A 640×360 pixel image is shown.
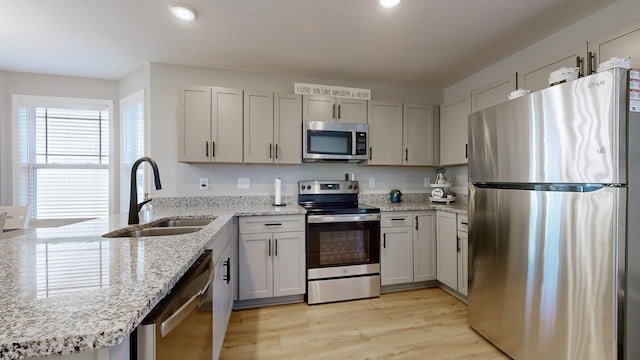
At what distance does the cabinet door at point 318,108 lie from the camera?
2.77m

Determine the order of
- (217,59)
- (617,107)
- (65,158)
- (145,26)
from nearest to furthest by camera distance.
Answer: (617,107)
(145,26)
(217,59)
(65,158)

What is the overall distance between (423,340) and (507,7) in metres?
2.48

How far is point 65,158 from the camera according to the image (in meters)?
3.11

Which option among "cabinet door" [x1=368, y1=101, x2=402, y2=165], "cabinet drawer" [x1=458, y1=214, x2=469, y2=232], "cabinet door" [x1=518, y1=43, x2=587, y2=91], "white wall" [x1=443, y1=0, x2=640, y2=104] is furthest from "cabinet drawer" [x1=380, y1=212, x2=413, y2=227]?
"white wall" [x1=443, y1=0, x2=640, y2=104]

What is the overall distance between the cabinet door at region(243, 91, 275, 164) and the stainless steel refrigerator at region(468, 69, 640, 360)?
6.20 ft

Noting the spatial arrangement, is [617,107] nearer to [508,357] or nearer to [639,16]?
[639,16]

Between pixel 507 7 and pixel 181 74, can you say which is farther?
pixel 181 74

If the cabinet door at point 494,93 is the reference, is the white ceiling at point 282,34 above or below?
above

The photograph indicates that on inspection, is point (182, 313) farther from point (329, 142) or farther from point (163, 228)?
point (329, 142)

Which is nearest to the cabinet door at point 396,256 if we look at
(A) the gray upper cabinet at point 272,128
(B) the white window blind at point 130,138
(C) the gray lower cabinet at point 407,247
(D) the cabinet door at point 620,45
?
(C) the gray lower cabinet at point 407,247

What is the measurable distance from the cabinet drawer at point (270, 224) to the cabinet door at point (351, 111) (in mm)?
1198

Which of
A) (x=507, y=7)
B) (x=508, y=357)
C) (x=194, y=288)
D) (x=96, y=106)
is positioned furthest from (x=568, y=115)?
(x=96, y=106)

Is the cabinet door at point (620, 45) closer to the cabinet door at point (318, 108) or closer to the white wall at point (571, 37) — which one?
the white wall at point (571, 37)

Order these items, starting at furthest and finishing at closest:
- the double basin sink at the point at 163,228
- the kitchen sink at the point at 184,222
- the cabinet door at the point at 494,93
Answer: the cabinet door at the point at 494,93, the kitchen sink at the point at 184,222, the double basin sink at the point at 163,228
